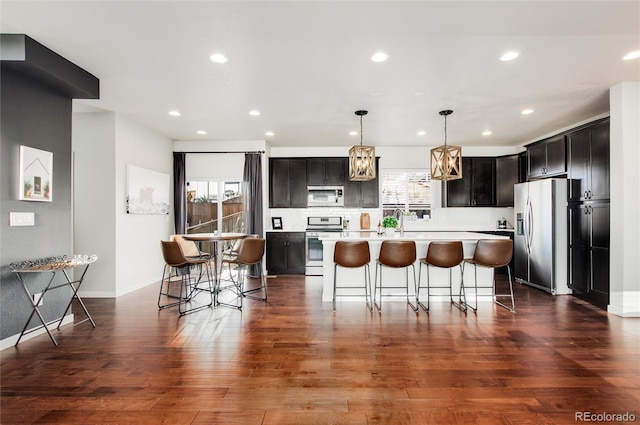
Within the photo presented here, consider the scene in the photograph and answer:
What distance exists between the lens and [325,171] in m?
6.70

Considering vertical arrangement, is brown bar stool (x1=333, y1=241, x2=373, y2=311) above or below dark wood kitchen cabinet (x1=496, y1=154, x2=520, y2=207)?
below

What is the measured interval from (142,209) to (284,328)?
3558 mm

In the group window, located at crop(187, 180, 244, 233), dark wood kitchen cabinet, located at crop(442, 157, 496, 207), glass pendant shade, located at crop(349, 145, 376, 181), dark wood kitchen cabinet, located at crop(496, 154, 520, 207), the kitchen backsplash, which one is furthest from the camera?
the kitchen backsplash

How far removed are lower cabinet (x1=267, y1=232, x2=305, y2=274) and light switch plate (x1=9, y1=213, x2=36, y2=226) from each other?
3.82 metres

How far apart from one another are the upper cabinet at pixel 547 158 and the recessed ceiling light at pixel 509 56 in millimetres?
2647

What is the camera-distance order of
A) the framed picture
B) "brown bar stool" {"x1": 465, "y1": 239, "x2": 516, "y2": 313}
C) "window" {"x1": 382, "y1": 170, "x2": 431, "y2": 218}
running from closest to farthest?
the framed picture, "brown bar stool" {"x1": 465, "y1": 239, "x2": 516, "y2": 313}, "window" {"x1": 382, "y1": 170, "x2": 431, "y2": 218}

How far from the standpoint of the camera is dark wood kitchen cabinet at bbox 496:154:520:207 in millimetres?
6371

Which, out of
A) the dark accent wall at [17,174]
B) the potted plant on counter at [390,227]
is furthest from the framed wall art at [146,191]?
the potted plant on counter at [390,227]

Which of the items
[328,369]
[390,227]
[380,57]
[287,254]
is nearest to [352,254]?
[390,227]

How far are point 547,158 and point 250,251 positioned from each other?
505cm

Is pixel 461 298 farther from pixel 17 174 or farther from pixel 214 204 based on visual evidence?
pixel 17 174
